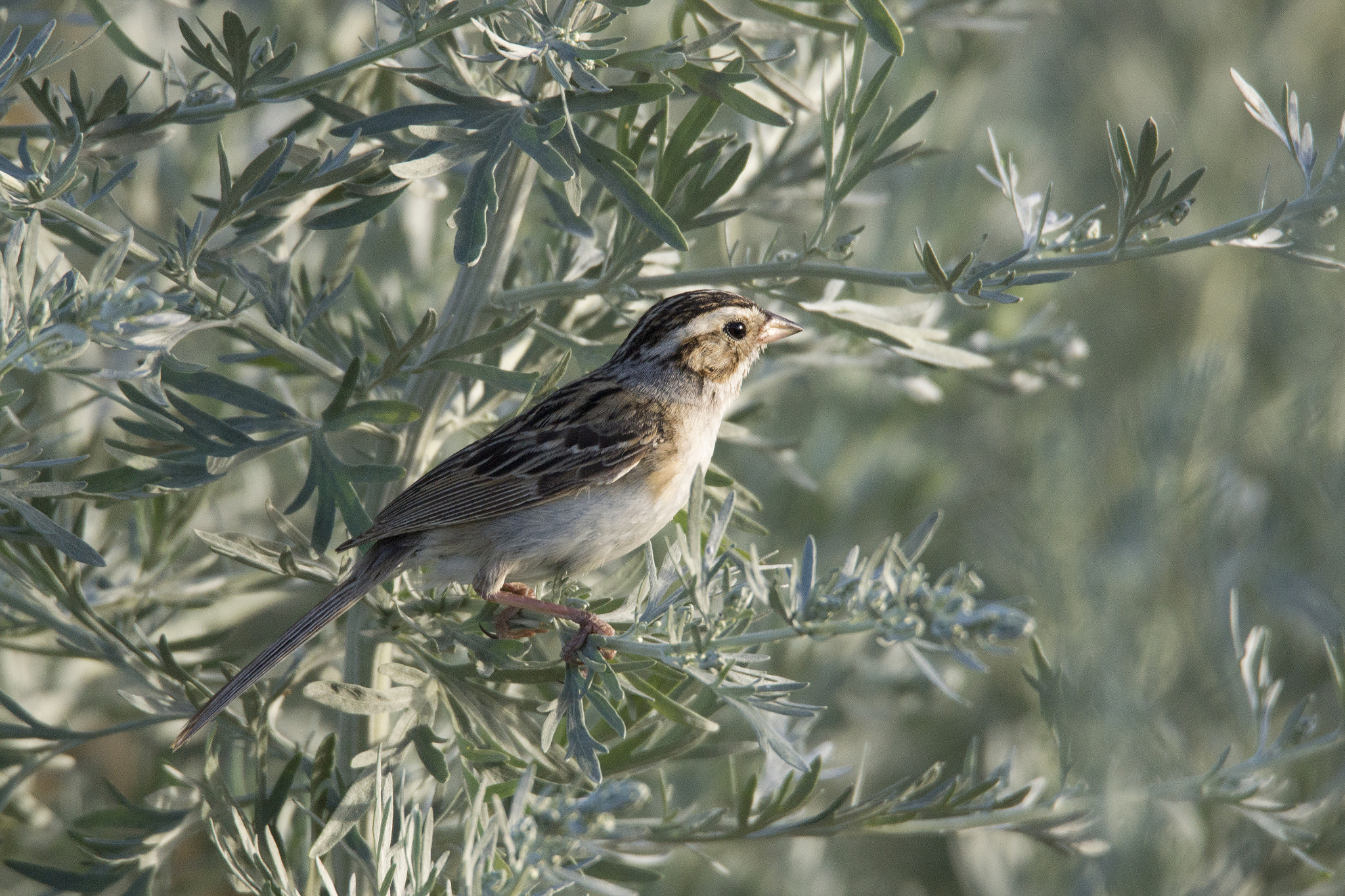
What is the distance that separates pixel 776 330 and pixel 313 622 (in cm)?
126

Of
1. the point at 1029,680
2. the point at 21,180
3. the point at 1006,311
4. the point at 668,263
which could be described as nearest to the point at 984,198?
the point at 1006,311

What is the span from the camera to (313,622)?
7.04 feet

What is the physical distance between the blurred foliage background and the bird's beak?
0.81 ft

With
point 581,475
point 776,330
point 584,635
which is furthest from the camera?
point 776,330

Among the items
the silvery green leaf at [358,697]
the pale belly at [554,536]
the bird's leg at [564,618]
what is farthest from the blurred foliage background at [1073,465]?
the silvery green leaf at [358,697]

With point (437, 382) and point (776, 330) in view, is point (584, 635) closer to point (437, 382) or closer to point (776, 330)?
point (437, 382)

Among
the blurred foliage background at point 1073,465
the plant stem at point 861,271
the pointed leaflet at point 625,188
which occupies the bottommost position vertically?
the blurred foliage background at point 1073,465

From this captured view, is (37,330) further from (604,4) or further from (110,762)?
(110,762)

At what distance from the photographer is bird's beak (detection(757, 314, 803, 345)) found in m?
2.77

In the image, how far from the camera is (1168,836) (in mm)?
2041

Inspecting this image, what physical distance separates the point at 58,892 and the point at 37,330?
1205mm

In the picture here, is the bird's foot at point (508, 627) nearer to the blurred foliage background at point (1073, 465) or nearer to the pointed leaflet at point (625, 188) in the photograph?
the blurred foliage background at point (1073, 465)

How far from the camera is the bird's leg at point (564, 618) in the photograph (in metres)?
1.94

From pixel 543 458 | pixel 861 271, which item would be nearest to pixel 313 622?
pixel 543 458
